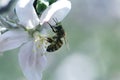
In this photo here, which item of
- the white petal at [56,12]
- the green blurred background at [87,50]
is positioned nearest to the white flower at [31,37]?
the white petal at [56,12]

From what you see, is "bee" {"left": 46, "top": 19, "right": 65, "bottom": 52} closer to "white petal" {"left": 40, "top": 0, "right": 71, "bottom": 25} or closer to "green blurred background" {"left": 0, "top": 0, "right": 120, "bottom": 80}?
"white petal" {"left": 40, "top": 0, "right": 71, "bottom": 25}

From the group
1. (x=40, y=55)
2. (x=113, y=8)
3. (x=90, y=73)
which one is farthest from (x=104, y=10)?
(x=40, y=55)

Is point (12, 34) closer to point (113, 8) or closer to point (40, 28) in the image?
point (40, 28)

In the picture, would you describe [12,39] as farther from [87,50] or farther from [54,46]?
[87,50]

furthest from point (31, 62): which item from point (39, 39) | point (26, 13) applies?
point (26, 13)

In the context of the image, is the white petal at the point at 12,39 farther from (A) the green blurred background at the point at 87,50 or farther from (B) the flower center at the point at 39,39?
(A) the green blurred background at the point at 87,50
